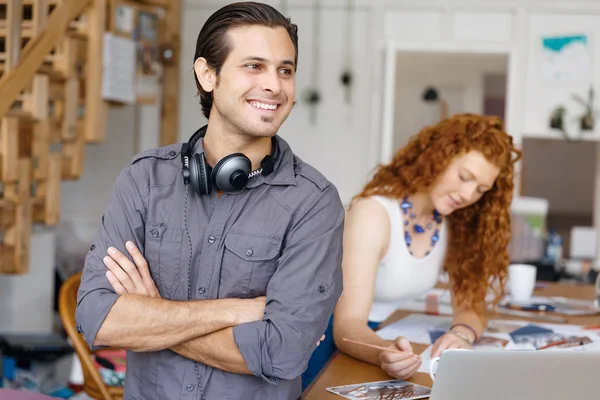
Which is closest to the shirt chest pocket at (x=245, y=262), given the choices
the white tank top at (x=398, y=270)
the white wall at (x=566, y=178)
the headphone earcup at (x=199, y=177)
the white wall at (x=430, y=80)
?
the headphone earcup at (x=199, y=177)

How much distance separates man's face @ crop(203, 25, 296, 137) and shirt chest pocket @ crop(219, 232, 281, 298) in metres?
0.21

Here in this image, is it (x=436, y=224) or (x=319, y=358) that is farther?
(x=436, y=224)

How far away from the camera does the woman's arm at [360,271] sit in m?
1.79

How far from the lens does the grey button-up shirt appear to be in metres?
1.42

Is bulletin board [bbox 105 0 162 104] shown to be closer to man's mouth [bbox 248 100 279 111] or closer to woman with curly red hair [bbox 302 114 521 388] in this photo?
woman with curly red hair [bbox 302 114 521 388]

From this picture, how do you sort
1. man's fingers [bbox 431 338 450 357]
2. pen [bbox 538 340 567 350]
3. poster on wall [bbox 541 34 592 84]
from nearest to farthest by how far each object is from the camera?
1. man's fingers [bbox 431 338 450 357]
2. pen [bbox 538 340 567 350]
3. poster on wall [bbox 541 34 592 84]

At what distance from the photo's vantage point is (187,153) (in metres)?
1.62

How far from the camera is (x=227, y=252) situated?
150cm

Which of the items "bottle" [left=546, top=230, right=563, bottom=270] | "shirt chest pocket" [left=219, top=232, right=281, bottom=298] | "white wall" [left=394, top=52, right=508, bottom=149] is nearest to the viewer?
"shirt chest pocket" [left=219, top=232, right=281, bottom=298]

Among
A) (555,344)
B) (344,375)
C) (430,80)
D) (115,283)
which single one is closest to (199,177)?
(115,283)

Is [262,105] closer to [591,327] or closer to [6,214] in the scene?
[591,327]

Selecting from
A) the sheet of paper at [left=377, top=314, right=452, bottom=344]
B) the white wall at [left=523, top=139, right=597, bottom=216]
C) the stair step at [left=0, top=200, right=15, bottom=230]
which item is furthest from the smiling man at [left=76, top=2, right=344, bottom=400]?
the white wall at [left=523, top=139, right=597, bottom=216]

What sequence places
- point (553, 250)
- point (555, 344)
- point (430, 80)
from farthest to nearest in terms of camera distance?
point (430, 80) → point (553, 250) → point (555, 344)

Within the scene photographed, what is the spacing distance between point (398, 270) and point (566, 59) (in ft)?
12.6
